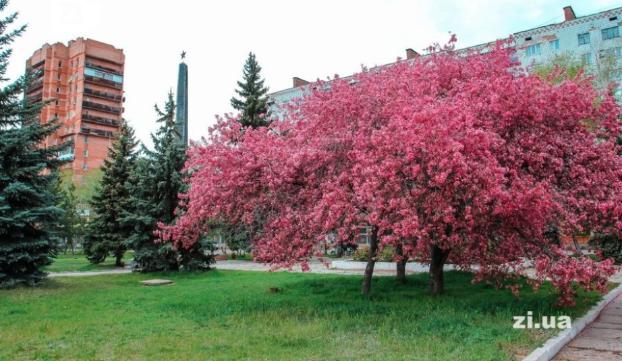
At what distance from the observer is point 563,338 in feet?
20.2

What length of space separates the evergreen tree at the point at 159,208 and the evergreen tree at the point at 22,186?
430cm

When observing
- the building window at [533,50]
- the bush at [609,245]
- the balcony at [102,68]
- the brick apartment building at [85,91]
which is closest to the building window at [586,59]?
the building window at [533,50]

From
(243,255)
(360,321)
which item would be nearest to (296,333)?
(360,321)

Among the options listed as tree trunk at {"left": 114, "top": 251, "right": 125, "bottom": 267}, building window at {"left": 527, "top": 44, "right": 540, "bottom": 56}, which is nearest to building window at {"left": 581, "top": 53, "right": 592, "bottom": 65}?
building window at {"left": 527, "top": 44, "right": 540, "bottom": 56}

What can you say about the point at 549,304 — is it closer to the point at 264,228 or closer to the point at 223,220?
the point at 264,228

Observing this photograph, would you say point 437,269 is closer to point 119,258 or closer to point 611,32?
point 119,258

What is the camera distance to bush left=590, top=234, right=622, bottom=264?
18203 mm

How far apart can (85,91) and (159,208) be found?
55.9 metres

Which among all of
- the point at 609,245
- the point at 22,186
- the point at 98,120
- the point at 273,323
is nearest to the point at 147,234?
the point at 22,186

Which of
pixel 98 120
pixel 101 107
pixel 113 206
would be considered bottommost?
pixel 113 206

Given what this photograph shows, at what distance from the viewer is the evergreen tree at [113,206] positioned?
2145 cm

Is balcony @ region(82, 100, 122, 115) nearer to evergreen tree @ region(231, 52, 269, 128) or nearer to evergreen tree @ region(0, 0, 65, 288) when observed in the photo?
evergreen tree @ region(231, 52, 269, 128)

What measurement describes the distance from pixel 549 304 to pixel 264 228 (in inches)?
221

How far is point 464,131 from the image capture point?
21.7ft
